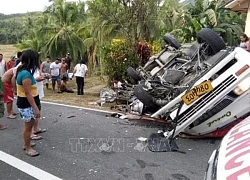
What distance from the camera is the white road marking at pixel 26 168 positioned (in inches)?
161

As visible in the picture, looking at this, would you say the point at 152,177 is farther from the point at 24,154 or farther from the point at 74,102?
the point at 74,102

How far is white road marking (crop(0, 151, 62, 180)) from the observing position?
4090mm

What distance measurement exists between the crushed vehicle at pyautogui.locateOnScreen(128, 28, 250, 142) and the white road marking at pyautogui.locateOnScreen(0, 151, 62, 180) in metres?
2.11

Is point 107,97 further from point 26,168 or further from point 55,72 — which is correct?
point 26,168

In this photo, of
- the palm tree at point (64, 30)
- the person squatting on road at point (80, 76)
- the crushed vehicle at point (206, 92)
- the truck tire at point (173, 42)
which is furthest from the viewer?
the palm tree at point (64, 30)

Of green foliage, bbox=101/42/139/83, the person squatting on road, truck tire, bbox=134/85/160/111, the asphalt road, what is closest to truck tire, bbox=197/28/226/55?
truck tire, bbox=134/85/160/111

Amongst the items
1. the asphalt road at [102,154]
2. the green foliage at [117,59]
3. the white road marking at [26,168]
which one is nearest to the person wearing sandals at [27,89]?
the white road marking at [26,168]

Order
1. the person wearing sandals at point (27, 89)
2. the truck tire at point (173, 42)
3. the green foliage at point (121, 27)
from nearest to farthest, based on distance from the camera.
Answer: the person wearing sandals at point (27, 89) < the truck tire at point (173, 42) < the green foliage at point (121, 27)

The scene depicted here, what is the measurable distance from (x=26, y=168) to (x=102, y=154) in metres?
1.15

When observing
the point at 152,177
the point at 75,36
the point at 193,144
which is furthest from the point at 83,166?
the point at 75,36

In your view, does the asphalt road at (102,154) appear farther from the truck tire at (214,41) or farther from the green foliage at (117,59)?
the green foliage at (117,59)

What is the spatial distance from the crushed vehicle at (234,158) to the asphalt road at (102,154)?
5.15 ft

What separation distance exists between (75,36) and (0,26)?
197 ft

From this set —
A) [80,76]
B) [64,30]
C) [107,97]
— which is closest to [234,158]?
[107,97]
